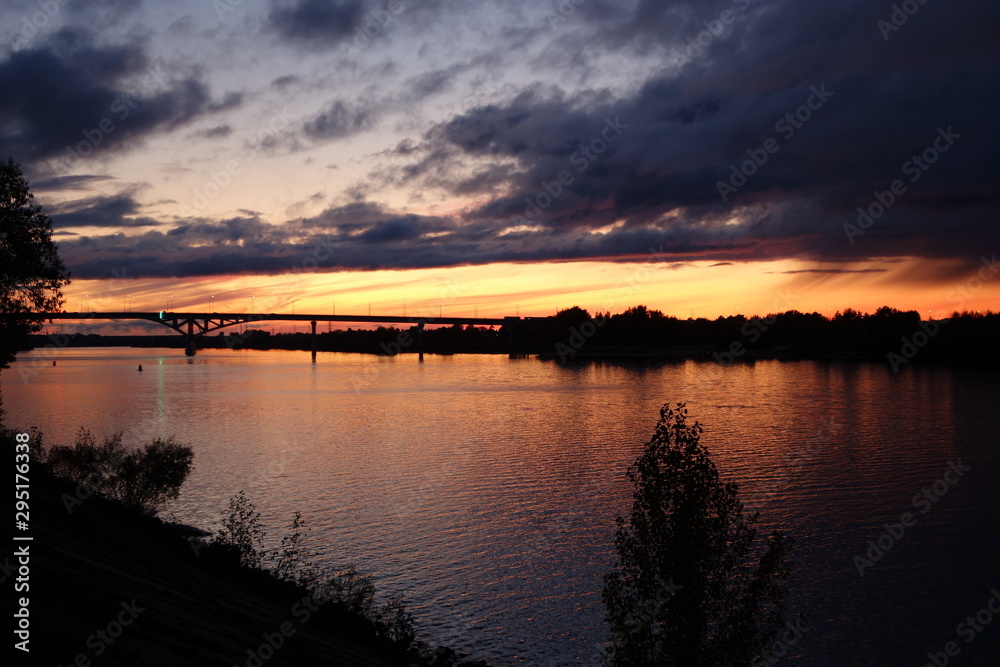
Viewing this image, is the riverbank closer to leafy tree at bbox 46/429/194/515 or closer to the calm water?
the calm water

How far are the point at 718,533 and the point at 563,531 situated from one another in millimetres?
12208

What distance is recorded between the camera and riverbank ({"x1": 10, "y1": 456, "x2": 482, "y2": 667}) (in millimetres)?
9734

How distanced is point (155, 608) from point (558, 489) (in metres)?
24.3

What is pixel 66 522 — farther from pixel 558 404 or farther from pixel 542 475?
pixel 558 404

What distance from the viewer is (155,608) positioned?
38.9 feet

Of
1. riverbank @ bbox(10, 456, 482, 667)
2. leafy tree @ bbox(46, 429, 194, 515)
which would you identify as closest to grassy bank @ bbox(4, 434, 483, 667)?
riverbank @ bbox(10, 456, 482, 667)

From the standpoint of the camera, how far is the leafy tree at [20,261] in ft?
91.9

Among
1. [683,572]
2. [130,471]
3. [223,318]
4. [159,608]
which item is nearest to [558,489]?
[130,471]

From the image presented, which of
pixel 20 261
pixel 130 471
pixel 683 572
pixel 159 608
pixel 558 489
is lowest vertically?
pixel 558 489

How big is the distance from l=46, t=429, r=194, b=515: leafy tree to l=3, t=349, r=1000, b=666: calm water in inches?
115

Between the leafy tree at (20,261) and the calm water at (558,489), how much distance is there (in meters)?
9.35

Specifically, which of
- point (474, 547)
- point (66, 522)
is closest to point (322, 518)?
point (474, 547)

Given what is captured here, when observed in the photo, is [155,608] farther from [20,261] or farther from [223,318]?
[223,318]

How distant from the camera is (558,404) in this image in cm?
7375
